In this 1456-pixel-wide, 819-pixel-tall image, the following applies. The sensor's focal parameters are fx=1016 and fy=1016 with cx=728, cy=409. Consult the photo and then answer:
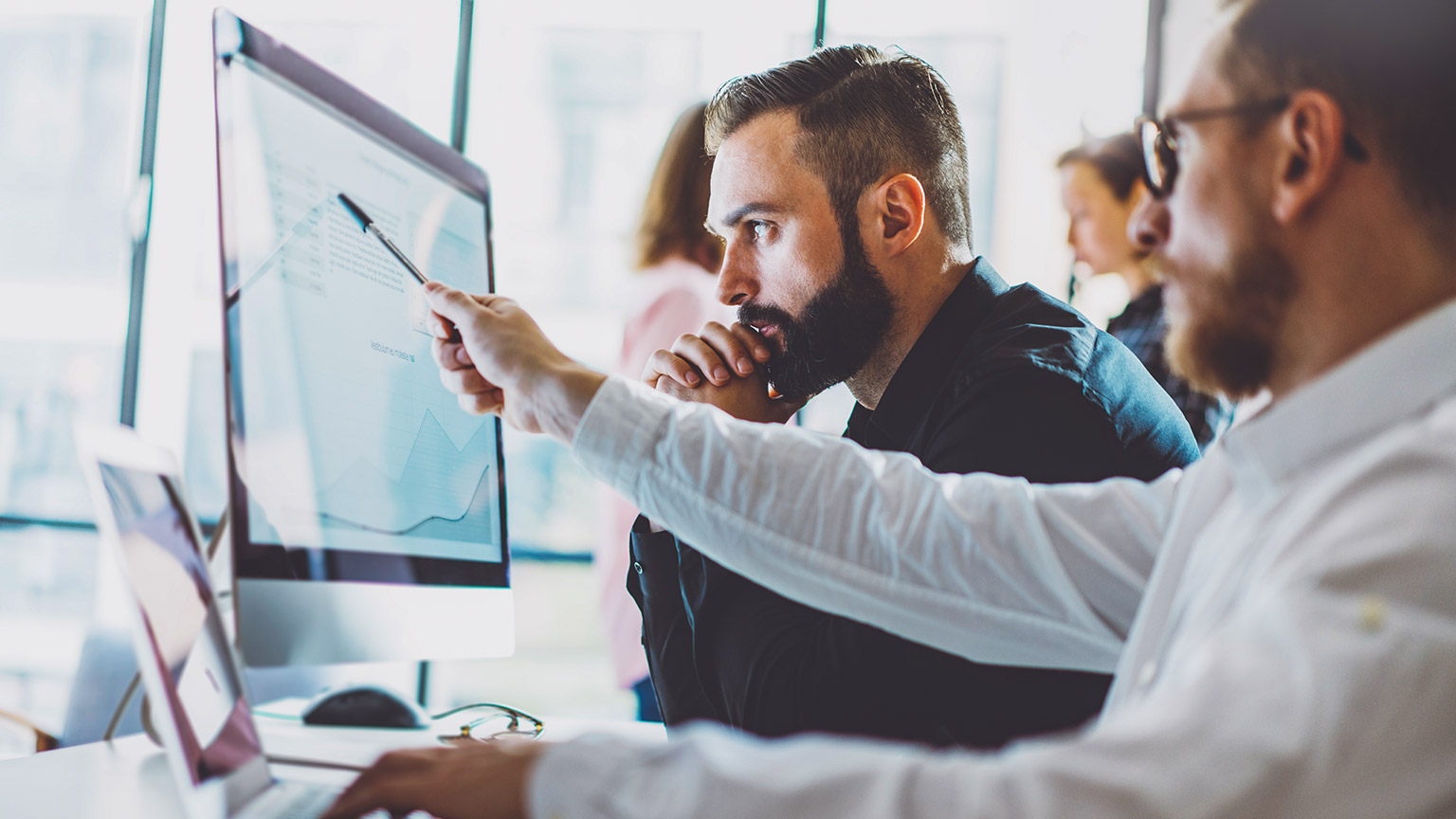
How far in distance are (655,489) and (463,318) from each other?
252 millimetres

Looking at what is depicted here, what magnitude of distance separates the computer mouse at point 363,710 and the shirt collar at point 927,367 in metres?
0.67

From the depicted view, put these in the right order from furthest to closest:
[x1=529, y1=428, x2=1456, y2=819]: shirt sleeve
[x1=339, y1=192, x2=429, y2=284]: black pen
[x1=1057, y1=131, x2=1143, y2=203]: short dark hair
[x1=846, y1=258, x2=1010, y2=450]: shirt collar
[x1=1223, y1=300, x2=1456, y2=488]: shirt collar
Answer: [x1=1057, y1=131, x2=1143, y2=203]: short dark hair < [x1=846, y1=258, x2=1010, y2=450]: shirt collar < [x1=339, y1=192, x2=429, y2=284]: black pen < [x1=1223, y1=300, x2=1456, y2=488]: shirt collar < [x1=529, y1=428, x2=1456, y2=819]: shirt sleeve

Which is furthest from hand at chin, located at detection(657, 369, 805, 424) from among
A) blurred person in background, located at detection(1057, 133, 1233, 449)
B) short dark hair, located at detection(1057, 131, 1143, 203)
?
short dark hair, located at detection(1057, 131, 1143, 203)

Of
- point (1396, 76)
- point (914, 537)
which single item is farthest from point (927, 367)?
point (1396, 76)

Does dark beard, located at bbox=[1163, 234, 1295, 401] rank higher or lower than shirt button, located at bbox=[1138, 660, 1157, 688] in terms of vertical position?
higher

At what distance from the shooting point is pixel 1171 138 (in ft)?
2.40

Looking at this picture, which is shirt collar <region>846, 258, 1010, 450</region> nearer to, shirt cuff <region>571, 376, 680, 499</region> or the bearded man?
the bearded man

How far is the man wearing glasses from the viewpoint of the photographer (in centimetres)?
44

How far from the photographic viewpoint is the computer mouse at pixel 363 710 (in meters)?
1.07

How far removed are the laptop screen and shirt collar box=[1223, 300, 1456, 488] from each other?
26.5 inches

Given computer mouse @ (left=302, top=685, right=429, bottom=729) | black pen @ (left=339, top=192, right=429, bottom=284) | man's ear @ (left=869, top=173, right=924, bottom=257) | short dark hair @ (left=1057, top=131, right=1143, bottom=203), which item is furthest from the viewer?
short dark hair @ (left=1057, top=131, right=1143, bottom=203)

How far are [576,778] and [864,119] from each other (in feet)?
3.80

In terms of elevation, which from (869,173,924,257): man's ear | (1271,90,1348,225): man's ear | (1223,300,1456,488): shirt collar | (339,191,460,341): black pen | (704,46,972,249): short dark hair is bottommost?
(1223,300,1456,488): shirt collar

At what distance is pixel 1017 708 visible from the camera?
99 cm
